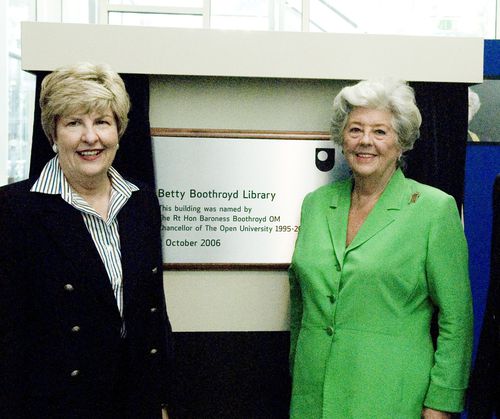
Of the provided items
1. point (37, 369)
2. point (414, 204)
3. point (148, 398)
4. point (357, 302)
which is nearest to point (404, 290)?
point (357, 302)

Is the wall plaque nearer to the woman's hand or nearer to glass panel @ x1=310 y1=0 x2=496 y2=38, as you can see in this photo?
the woman's hand

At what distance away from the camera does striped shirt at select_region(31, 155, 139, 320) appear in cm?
171

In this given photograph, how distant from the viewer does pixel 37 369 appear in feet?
5.47

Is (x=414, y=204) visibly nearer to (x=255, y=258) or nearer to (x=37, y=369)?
(x=255, y=258)

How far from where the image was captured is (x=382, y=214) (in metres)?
1.99

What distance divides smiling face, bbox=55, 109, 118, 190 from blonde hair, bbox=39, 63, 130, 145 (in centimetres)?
2

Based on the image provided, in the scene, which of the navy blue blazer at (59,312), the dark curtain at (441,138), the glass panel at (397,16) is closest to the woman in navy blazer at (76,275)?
the navy blue blazer at (59,312)

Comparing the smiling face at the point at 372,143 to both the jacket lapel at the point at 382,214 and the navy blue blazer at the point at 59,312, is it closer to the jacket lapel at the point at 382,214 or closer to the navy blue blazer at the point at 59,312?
the jacket lapel at the point at 382,214

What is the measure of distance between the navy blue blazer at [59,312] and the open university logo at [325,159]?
2.92ft

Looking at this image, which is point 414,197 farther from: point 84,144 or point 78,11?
point 78,11

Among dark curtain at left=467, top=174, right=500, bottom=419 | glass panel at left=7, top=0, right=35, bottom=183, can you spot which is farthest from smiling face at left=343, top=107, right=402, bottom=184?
glass panel at left=7, top=0, right=35, bottom=183

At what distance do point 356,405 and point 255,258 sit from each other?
0.70 meters

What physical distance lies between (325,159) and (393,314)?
0.73m

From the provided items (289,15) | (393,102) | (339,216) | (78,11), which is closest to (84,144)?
(339,216)
